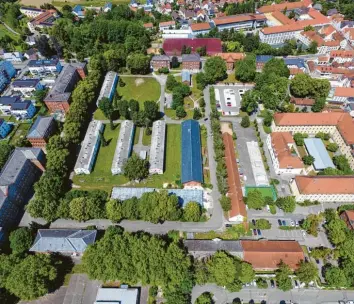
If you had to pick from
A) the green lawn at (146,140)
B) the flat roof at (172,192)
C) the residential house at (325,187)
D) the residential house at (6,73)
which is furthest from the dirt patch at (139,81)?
the residential house at (325,187)

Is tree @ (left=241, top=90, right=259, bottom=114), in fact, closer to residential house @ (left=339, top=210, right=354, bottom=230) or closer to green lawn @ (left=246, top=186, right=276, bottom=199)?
green lawn @ (left=246, top=186, right=276, bottom=199)

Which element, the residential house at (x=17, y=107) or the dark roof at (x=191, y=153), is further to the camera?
the residential house at (x=17, y=107)

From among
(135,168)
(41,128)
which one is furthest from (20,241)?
(41,128)

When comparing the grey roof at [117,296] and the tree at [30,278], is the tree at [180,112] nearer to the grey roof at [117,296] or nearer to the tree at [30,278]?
the grey roof at [117,296]

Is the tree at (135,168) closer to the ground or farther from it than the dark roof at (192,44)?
closer to the ground

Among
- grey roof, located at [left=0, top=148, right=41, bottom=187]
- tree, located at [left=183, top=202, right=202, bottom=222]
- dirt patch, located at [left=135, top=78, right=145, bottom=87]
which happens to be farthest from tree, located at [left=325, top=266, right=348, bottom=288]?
dirt patch, located at [left=135, top=78, right=145, bottom=87]

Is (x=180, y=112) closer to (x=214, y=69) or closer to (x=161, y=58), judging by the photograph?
(x=214, y=69)

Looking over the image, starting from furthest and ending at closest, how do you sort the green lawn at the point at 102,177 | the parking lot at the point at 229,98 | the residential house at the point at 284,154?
the parking lot at the point at 229,98
the green lawn at the point at 102,177
the residential house at the point at 284,154
